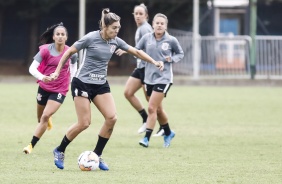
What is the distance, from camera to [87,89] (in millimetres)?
12031

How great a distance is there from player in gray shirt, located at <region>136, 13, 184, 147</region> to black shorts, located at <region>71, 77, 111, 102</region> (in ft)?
10.5

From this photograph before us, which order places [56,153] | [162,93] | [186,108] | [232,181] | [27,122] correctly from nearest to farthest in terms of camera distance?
1. [232,181]
2. [56,153]
3. [162,93]
4. [27,122]
5. [186,108]

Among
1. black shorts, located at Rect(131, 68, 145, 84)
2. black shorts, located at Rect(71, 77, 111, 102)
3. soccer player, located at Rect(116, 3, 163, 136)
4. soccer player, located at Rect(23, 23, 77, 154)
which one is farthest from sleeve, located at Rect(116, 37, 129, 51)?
black shorts, located at Rect(131, 68, 145, 84)

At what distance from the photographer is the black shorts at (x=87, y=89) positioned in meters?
12.0

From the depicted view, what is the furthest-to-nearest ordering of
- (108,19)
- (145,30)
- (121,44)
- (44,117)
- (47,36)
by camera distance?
1. (145,30)
2. (47,36)
3. (44,117)
4. (121,44)
5. (108,19)

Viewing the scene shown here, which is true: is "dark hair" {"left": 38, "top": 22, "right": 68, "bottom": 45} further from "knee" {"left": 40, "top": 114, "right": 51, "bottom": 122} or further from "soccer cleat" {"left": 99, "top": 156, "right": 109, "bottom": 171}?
"soccer cleat" {"left": 99, "top": 156, "right": 109, "bottom": 171}

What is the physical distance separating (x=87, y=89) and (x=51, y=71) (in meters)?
2.17

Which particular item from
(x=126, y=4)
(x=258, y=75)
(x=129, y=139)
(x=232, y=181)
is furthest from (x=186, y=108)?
(x=126, y=4)

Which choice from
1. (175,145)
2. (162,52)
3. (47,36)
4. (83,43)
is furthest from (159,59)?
(83,43)

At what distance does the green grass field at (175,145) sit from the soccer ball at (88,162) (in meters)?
0.10

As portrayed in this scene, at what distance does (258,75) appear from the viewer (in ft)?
110

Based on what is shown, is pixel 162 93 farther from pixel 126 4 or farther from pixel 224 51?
pixel 126 4

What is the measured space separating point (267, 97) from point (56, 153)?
15722mm

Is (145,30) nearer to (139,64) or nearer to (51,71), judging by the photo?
(139,64)
